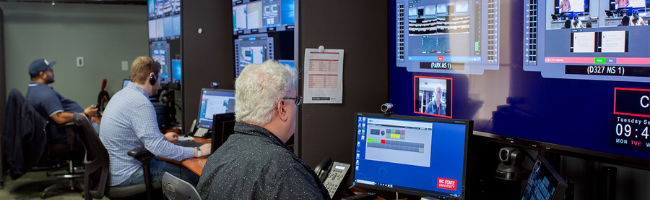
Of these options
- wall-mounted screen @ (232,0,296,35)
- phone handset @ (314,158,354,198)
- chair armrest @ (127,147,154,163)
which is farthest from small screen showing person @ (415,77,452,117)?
chair armrest @ (127,147,154,163)

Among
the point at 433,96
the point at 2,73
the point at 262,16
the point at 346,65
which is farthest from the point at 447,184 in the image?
the point at 2,73

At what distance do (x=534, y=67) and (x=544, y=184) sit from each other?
67cm

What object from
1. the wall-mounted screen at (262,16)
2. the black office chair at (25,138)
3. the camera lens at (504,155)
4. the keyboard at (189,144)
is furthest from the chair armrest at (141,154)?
the camera lens at (504,155)

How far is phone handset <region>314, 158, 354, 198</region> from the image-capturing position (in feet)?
7.12

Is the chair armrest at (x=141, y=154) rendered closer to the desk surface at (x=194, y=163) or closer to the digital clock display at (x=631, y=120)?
the desk surface at (x=194, y=163)

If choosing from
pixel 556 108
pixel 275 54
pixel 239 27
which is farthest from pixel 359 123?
pixel 239 27

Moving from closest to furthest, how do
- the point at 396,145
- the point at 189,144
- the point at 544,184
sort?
the point at 544,184
the point at 396,145
the point at 189,144

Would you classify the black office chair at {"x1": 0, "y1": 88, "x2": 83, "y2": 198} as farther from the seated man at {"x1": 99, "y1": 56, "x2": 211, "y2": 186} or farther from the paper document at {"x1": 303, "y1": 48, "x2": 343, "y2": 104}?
the paper document at {"x1": 303, "y1": 48, "x2": 343, "y2": 104}

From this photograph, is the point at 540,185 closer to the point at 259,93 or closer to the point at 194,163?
the point at 259,93

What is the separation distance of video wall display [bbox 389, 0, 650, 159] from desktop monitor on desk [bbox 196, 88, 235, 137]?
5.27 feet

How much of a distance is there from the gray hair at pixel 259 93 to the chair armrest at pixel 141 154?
173 centimetres

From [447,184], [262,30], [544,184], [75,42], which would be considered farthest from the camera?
[75,42]

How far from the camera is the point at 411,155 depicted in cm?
204

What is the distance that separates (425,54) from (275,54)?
4.87 feet
